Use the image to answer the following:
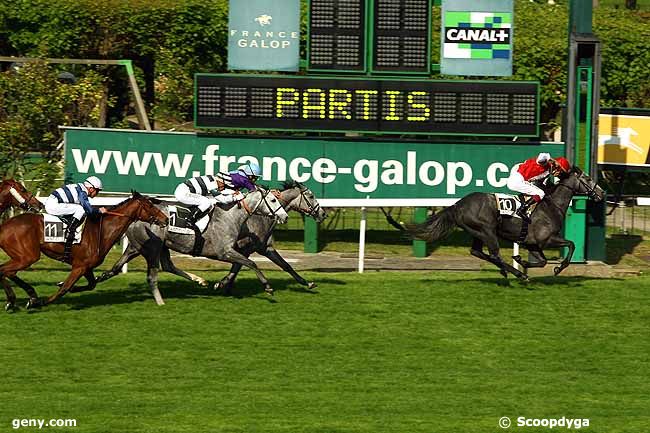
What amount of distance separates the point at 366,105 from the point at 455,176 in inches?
67.6

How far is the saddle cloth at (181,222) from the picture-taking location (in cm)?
1313

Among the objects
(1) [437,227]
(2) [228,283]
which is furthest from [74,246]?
(1) [437,227]

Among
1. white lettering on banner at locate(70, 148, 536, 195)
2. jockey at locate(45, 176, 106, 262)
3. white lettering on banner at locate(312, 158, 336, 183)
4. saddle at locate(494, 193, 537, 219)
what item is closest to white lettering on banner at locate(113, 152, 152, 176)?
white lettering on banner at locate(70, 148, 536, 195)

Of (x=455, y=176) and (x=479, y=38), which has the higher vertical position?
(x=479, y=38)

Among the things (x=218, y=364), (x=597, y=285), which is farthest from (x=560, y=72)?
(x=218, y=364)

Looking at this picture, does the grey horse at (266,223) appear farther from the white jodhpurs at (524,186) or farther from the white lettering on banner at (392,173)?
the white lettering on banner at (392,173)

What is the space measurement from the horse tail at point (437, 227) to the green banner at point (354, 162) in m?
3.11

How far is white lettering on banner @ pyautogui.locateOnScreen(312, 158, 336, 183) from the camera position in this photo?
56.8ft

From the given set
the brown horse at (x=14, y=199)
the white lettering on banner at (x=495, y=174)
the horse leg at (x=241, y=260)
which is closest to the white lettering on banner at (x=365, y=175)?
the white lettering on banner at (x=495, y=174)

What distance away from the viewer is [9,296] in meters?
12.4

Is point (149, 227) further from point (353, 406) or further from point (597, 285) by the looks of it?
point (597, 285)

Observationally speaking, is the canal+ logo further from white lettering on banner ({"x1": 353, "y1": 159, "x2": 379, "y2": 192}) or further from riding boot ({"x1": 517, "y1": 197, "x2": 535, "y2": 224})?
riding boot ({"x1": 517, "y1": 197, "x2": 535, "y2": 224})

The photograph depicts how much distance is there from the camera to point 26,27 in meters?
24.0

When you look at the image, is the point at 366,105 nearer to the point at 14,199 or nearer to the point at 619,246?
the point at 619,246
